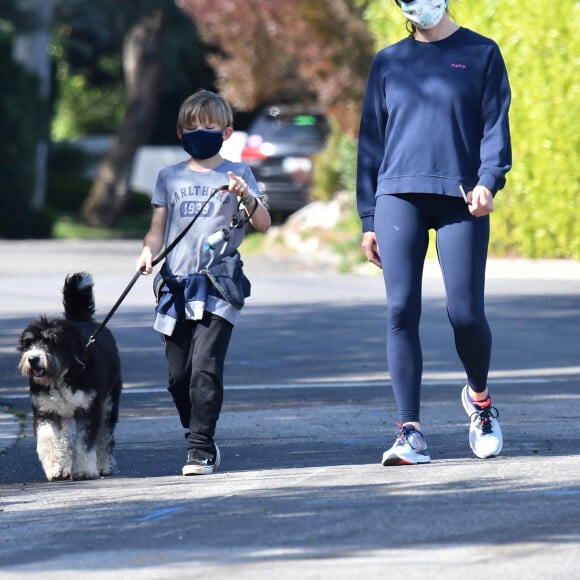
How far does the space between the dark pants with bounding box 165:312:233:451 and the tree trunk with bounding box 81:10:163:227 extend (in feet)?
82.4

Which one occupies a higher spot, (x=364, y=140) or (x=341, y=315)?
(x=364, y=140)

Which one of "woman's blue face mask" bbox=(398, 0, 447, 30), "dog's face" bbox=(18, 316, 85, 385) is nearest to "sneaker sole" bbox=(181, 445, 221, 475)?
"dog's face" bbox=(18, 316, 85, 385)

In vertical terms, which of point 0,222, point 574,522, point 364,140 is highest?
point 364,140

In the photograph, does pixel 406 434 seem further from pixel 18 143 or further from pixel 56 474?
pixel 18 143

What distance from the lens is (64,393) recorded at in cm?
720

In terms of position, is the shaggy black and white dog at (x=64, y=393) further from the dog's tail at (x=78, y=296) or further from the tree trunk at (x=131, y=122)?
the tree trunk at (x=131, y=122)

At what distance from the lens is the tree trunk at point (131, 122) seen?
32438mm

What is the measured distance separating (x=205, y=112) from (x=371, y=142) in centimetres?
74

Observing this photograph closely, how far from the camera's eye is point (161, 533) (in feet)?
18.7

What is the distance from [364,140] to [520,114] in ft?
36.9

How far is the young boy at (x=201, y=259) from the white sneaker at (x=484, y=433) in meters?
1.12

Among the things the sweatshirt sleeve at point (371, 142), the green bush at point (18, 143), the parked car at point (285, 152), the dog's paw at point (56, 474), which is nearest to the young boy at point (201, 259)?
the sweatshirt sleeve at point (371, 142)

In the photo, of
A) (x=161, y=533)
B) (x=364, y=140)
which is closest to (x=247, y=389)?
(x=364, y=140)

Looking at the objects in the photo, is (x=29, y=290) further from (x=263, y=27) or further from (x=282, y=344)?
(x=263, y=27)
